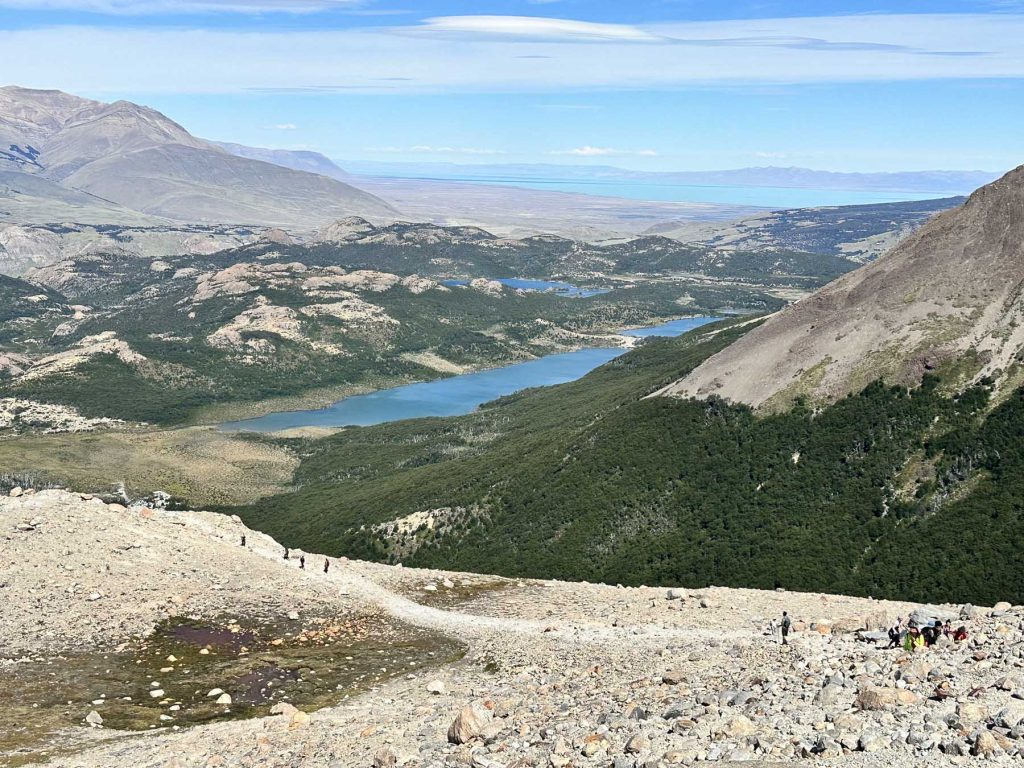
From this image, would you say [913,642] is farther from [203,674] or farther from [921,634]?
[203,674]

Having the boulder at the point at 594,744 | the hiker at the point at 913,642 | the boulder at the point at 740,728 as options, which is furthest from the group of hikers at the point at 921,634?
the boulder at the point at 594,744

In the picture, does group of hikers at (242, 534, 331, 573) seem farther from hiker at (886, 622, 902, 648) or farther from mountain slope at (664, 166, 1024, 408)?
mountain slope at (664, 166, 1024, 408)

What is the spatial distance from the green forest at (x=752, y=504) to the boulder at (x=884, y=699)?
59684 millimetres

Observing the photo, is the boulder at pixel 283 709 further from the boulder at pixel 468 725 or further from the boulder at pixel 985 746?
the boulder at pixel 985 746

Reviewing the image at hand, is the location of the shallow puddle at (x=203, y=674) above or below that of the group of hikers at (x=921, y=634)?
below

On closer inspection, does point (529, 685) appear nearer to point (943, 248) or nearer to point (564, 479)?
point (564, 479)

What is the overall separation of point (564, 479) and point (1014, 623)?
88222 millimetres

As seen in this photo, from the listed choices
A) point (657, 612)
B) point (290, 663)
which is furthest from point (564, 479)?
point (290, 663)

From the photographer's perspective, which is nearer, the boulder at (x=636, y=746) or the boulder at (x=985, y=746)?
the boulder at (x=985, y=746)

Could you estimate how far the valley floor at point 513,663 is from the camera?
2889 centimetres

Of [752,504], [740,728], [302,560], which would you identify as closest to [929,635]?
[740,728]

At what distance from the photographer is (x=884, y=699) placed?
29422 millimetres

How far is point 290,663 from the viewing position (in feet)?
158

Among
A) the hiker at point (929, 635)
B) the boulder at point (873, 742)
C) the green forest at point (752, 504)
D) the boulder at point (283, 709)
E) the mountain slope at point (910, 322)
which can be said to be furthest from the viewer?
the mountain slope at point (910, 322)
